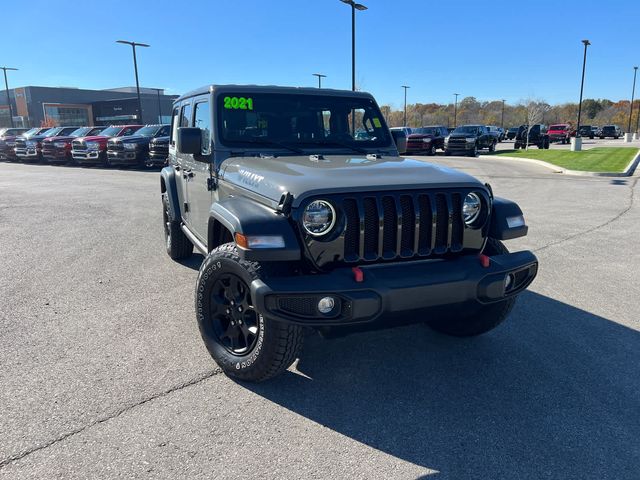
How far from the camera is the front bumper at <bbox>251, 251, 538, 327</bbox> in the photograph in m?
2.68

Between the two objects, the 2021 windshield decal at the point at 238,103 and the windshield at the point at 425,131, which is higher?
the 2021 windshield decal at the point at 238,103

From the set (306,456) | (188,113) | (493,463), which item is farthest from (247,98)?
(493,463)

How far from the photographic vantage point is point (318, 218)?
2865 mm

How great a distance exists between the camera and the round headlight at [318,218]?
2854mm

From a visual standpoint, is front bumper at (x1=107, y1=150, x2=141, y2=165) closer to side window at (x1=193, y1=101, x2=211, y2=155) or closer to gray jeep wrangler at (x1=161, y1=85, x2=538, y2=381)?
side window at (x1=193, y1=101, x2=211, y2=155)

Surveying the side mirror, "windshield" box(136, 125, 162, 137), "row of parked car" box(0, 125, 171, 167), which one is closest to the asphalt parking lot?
the side mirror

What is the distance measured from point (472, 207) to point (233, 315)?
173 cm

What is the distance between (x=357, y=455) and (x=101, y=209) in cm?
925

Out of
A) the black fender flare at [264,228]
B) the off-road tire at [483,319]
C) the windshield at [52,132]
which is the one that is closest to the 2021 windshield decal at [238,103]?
the black fender flare at [264,228]

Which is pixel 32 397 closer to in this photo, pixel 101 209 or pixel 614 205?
pixel 101 209

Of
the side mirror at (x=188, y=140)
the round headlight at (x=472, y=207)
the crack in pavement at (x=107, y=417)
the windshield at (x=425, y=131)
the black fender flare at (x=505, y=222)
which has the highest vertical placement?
the side mirror at (x=188, y=140)

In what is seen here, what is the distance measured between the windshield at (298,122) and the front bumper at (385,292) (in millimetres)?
1751

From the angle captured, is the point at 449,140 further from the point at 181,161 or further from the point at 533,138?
the point at 181,161

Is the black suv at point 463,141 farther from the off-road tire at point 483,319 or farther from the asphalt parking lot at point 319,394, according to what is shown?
the off-road tire at point 483,319
